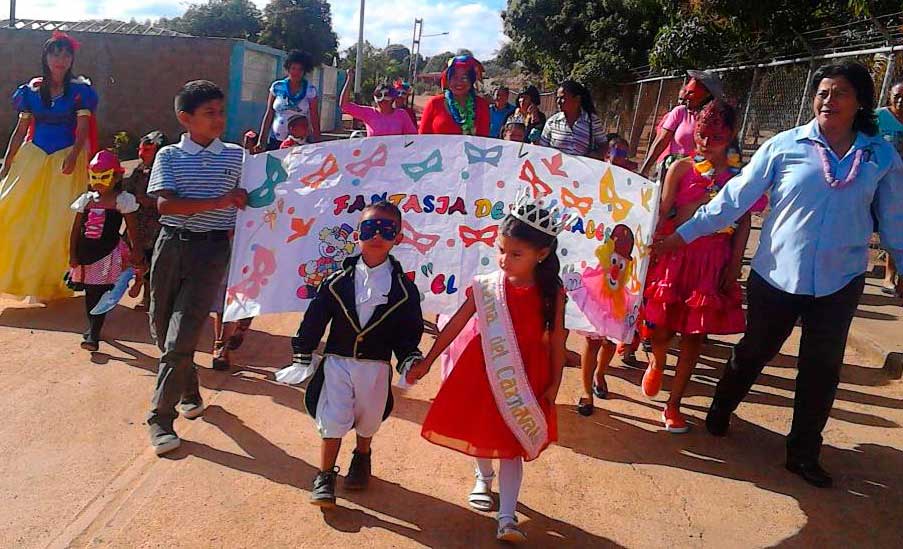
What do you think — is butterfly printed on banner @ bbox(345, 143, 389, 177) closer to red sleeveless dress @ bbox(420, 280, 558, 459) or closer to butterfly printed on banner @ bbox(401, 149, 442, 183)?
butterfly printed on banner @ bbox(401, 149, 442, 183)

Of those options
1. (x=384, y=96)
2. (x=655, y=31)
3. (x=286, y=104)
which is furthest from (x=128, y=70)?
(x=384, y=96)

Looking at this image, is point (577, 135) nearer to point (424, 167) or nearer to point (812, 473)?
point (424, 167)

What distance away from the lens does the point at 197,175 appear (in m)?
3.80

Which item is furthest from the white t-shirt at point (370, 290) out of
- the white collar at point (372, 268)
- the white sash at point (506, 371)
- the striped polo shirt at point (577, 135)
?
the striped polo shirt at point (577, 135)

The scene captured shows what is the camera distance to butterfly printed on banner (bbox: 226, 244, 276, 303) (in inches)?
154

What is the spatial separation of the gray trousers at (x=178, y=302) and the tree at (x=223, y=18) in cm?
5169

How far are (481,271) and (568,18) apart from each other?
23050mm

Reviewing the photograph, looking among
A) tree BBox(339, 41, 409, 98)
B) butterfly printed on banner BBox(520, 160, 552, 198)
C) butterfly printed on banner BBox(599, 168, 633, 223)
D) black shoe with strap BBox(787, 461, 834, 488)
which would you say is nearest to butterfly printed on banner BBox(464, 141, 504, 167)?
butterfly printed on banner BBox(520, 160, 552, 198)

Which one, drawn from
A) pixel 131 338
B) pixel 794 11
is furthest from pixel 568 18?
pixel 131 338

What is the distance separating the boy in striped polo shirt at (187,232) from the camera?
3.76 metres

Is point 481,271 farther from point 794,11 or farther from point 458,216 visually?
point 794,11

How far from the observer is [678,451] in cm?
416

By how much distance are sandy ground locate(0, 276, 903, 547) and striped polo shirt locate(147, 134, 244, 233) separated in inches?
43.9

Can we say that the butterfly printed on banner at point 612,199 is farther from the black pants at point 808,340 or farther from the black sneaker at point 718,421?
the black sneaker at point 718,421
